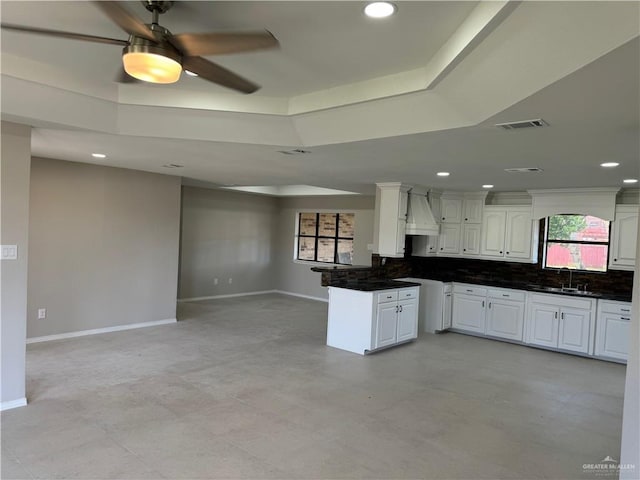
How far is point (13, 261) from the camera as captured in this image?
11.3ft

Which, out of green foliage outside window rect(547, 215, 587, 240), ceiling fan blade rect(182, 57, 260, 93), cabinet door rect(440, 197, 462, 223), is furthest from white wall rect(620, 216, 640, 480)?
cabinet door rect(440, 197, 462, 223)

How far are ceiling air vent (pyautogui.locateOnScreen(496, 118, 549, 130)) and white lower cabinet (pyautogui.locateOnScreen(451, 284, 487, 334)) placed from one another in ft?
13.9

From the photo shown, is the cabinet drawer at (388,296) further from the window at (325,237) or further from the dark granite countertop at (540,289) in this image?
the window at (325,237)

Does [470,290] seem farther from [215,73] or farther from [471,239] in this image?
[215,73]

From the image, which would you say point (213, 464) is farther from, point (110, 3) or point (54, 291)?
point (54, 291)

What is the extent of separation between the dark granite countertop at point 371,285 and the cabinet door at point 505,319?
1335 mm

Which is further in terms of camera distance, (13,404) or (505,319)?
(505,319)

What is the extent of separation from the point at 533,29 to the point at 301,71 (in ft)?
4.76

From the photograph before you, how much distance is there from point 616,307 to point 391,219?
3118 millimetres

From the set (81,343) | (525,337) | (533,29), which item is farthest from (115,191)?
(525,337)

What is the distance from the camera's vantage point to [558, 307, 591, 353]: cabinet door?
18.7 feet

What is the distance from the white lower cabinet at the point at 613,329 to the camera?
5434 mm
